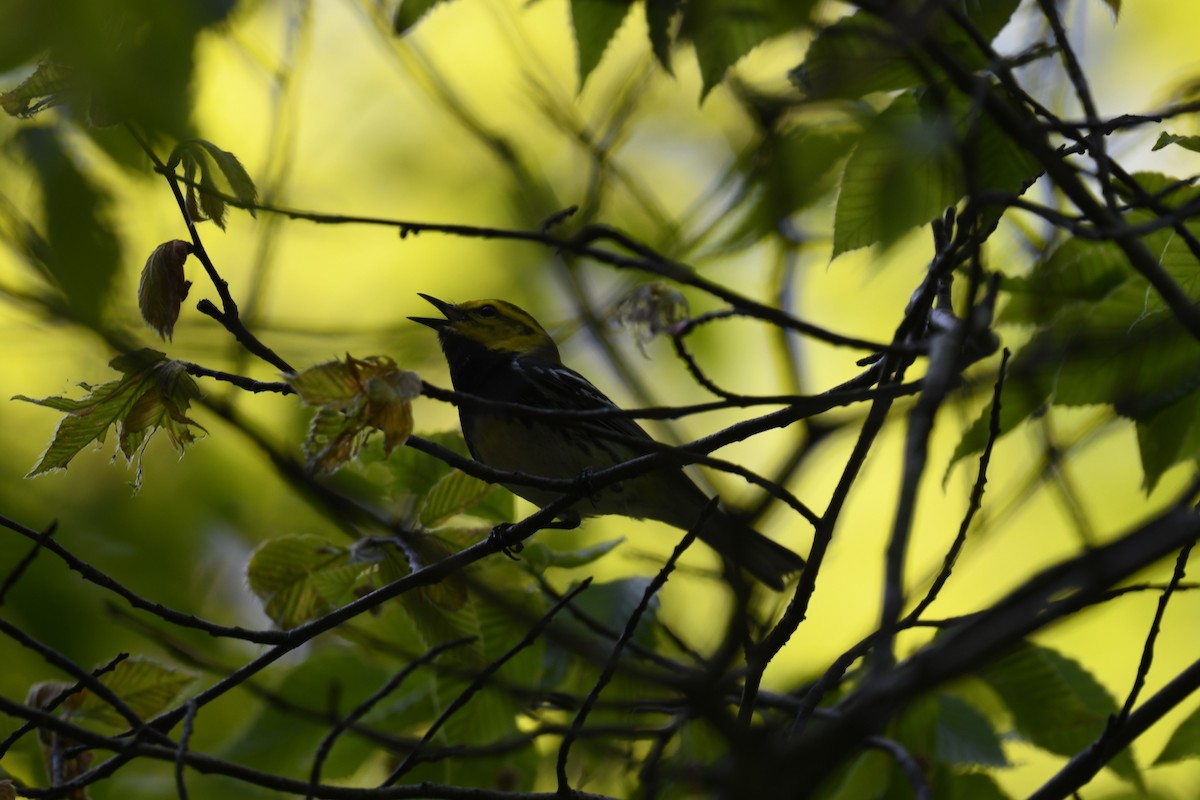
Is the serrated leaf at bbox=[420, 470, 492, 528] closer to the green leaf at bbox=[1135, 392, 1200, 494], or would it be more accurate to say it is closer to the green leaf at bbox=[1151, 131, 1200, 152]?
the green leaf at bbox=[1135, 392, 1200, 494]

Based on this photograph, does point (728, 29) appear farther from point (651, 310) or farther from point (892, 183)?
point (651, 310)

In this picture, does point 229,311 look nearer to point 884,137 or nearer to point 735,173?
point 884,137

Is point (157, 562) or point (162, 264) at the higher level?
point (157, 562)

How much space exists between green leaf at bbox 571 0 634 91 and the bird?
87.5 inches

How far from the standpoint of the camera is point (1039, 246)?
3867mm

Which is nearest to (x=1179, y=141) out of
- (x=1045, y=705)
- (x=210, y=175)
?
(x=1045, y=705)

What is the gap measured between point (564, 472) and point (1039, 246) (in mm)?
2391

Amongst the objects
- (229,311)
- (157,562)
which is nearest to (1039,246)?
(229,311)

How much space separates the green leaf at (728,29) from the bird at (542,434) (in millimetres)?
2313

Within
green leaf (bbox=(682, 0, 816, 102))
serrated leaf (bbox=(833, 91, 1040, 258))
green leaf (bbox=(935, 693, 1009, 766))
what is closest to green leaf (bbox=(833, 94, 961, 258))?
serrated leaf (bbox=(833, 91, 1040, 258))

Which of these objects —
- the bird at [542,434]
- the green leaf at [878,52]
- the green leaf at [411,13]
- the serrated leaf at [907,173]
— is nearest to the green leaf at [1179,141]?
the serrated leaf at [907,173]

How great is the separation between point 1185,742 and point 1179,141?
1.55 m

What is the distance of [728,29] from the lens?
8.77 ft

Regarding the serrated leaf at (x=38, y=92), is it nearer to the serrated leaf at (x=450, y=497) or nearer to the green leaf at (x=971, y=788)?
the serrated leaf at (x=450, y=497)
